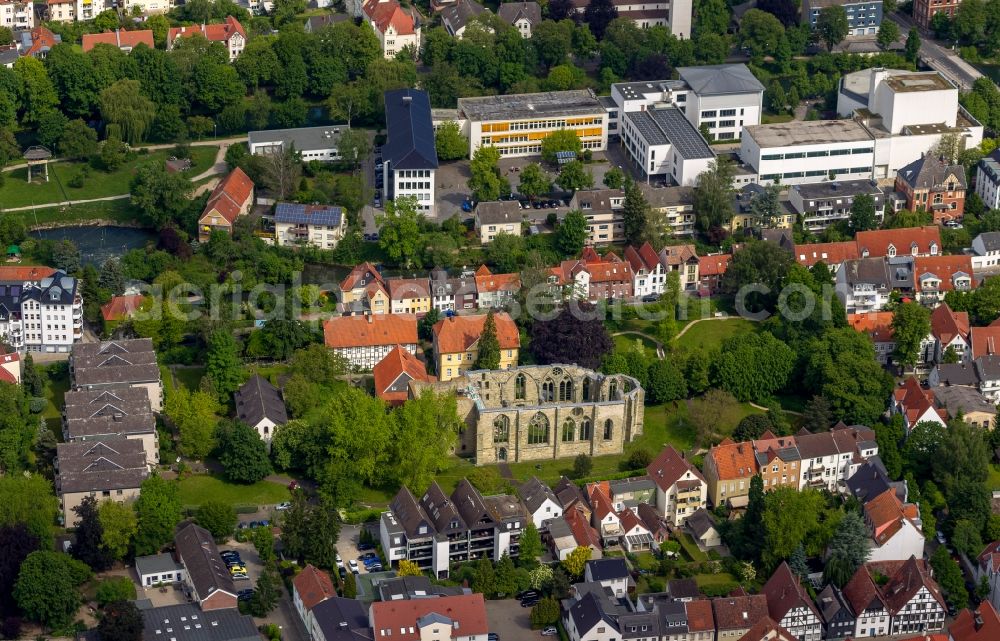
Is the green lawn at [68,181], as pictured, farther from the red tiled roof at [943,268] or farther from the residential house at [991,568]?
the residential house at [991,568]

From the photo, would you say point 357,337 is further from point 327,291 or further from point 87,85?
point 87,85

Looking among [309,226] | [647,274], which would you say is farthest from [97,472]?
[647,274]

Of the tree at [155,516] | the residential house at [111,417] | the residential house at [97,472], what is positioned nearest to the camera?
the tree at [155,516]

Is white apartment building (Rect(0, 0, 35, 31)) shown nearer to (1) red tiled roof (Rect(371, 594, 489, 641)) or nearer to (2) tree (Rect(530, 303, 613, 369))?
(2) tree (Rect(530, 303, 613, 369))

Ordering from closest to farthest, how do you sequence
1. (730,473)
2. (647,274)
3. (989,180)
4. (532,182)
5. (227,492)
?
(730,473) → (227,492) → (647,274) → (532,182) → (989,180)

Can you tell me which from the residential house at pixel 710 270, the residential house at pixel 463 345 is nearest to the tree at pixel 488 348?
the residential house at pixel 463 345

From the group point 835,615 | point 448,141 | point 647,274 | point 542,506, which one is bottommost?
point 835,615

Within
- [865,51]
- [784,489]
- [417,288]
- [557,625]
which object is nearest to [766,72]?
[865,51]

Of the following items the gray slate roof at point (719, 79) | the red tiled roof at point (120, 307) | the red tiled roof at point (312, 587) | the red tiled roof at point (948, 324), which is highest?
the gray slate roof at point (719, 79)

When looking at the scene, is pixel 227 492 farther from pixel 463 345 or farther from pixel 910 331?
pixel 910 331
